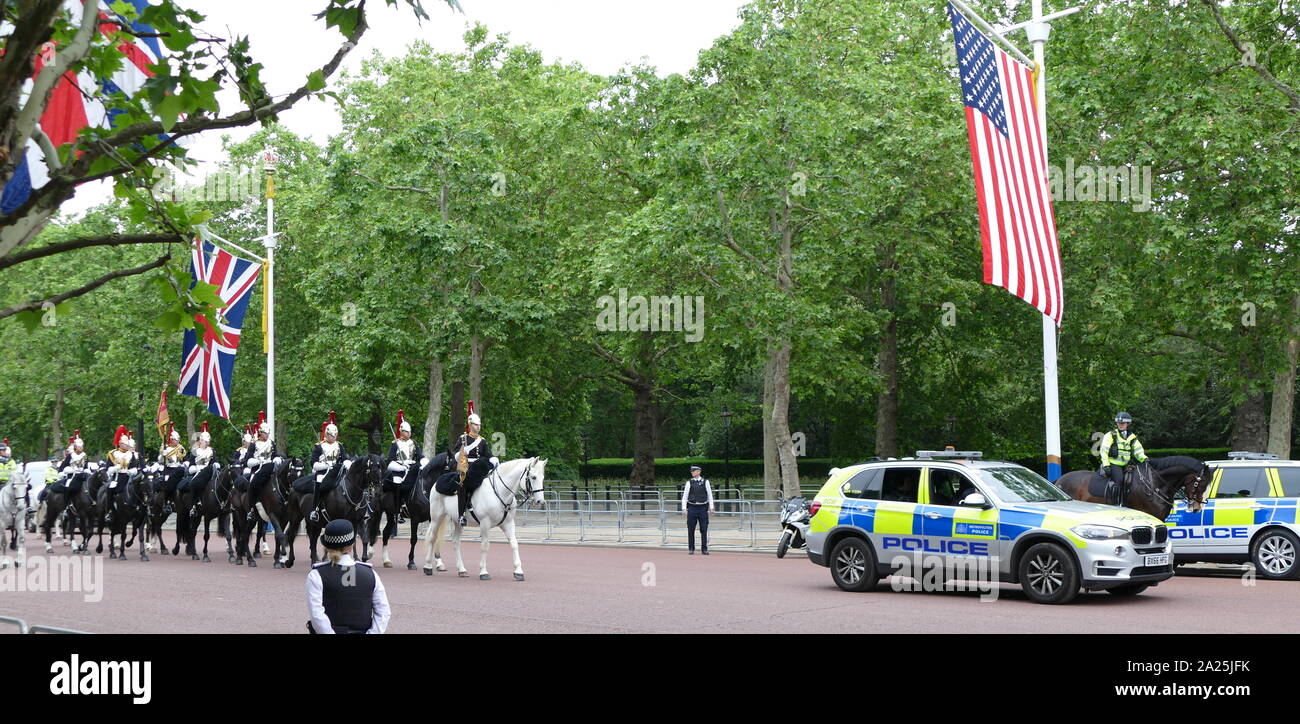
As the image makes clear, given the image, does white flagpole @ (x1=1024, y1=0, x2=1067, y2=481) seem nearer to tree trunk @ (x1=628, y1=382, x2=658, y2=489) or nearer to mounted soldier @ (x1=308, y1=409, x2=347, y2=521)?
mounted soldier @ (x1=308, y1=409, x2=347, y2=521)

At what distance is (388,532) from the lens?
23094mm

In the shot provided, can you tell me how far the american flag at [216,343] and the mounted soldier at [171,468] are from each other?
1.20 meters

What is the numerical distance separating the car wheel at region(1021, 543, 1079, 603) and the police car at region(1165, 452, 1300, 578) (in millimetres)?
5564

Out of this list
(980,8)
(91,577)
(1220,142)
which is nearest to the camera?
(91,577)

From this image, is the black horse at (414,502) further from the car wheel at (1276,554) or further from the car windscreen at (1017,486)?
the car wheel at (1276,554)

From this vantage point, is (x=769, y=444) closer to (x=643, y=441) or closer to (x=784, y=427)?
(x=784, y=427)

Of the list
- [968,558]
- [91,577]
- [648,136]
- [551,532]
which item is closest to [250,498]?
[91,577]

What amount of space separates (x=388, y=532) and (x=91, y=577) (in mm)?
5111

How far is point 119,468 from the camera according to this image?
28375 millimetres

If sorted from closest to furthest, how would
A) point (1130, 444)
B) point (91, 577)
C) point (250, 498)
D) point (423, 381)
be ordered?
point (1130, 444) → point (91, 577) → point (250, 498) → point (423, 381)

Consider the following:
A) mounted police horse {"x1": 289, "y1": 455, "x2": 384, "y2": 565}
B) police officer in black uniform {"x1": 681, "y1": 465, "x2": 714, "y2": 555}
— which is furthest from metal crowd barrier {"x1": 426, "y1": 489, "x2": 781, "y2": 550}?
mounted police horse {"x1": 289, "y1": 455, "x2": 384, "y2": 565}

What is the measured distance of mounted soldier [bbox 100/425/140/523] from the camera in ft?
91.3

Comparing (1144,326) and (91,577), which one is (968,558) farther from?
(1144,326)

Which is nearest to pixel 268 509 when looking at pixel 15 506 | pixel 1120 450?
pixel 15 506
